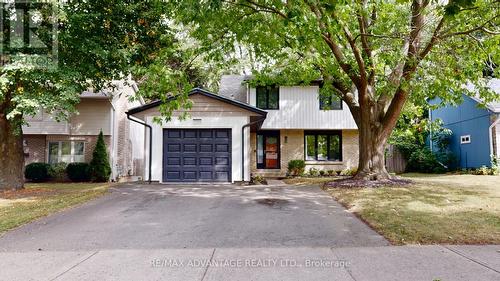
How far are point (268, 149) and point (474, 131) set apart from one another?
11.6m

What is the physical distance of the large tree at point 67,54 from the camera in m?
10.9

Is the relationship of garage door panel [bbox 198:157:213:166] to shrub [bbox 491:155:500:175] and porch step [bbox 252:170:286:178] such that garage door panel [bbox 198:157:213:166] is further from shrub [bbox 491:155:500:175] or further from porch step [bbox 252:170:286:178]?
shrub [bbox 491:155:500:175]

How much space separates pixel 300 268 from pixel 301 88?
53.3 ft

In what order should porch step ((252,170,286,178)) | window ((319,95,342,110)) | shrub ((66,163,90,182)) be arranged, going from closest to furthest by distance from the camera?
shrub ((66,163,90,182)) → window ((319,95,342,110)) → porch step ((252,170,286,178))

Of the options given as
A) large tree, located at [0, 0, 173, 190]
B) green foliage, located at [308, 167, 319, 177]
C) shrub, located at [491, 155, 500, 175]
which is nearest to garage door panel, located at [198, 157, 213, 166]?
large tree, located at [0, 0, 173, 190]

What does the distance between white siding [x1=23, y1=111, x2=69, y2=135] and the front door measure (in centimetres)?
1054

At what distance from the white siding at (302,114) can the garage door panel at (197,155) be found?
190 inches

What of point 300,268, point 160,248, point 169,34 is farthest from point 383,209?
point 169,34

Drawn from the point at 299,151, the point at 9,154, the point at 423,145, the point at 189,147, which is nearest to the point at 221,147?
the point at 189,147

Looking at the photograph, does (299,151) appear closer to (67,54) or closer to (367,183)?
(367,183)

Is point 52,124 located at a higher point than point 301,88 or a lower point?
lower

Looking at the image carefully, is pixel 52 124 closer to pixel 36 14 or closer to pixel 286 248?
pixel 36 14

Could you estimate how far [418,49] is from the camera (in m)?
12.2

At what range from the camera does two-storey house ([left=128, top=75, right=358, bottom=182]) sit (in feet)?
50.9
